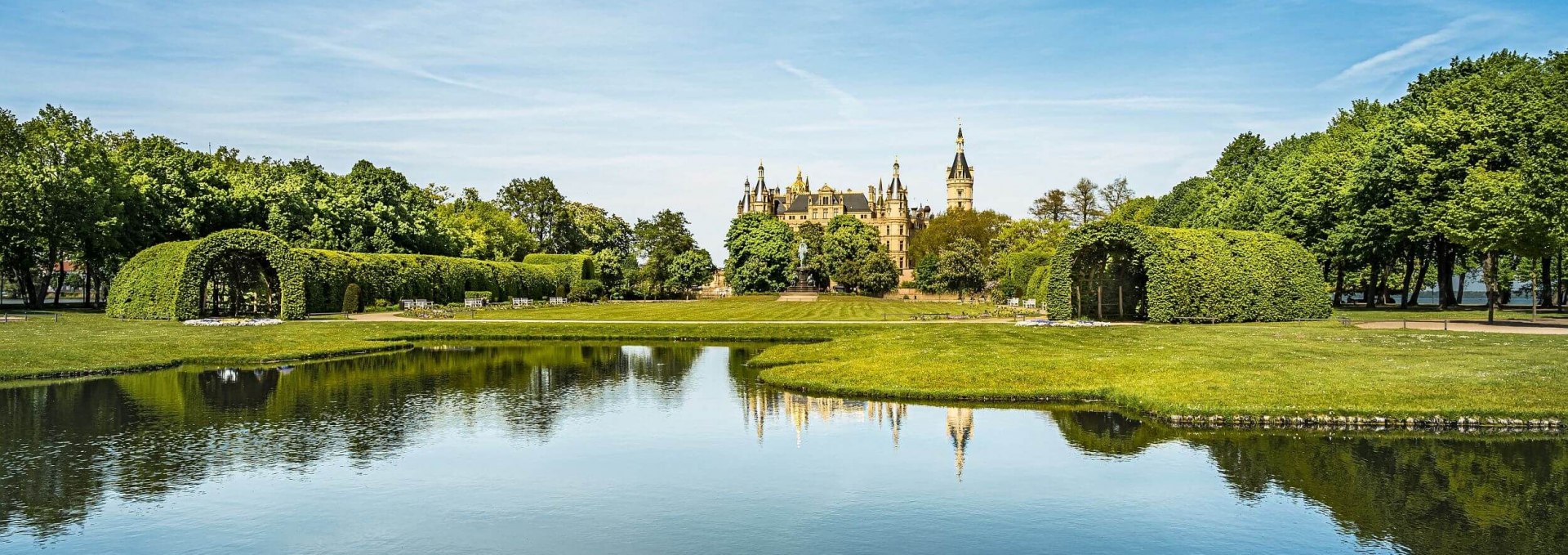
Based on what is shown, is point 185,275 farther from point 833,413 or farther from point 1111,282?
point 1111,282

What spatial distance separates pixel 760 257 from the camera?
104312mm

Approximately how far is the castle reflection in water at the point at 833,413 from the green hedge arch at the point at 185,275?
33.4m

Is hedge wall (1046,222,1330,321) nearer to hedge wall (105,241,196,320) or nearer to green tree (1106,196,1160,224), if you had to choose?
hedge wall (105,241,196,320)

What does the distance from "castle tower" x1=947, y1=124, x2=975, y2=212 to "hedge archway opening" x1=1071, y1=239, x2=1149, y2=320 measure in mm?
128823

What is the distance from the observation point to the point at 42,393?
23812 mm

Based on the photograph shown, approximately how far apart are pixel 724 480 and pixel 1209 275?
113ft

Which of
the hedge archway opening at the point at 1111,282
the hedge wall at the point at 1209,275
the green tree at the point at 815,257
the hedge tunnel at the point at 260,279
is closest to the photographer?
the hedge wall at the point at 1209,275

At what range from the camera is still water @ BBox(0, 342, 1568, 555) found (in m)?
12.5

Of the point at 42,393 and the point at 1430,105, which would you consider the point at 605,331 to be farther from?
the point at 1430,105

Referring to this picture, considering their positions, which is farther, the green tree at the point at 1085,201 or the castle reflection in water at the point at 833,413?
the green tree at the point at 1085,201

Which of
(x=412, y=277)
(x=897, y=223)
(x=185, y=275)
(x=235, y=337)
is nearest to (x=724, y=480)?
(x=235, y=337)

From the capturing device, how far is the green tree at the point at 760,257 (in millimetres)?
104188

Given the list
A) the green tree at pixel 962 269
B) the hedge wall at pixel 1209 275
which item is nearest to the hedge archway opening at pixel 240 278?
the hedge wall at pixel 1209 275

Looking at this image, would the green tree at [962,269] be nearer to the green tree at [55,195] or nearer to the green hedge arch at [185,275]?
the green hedge arch at [185,275]
